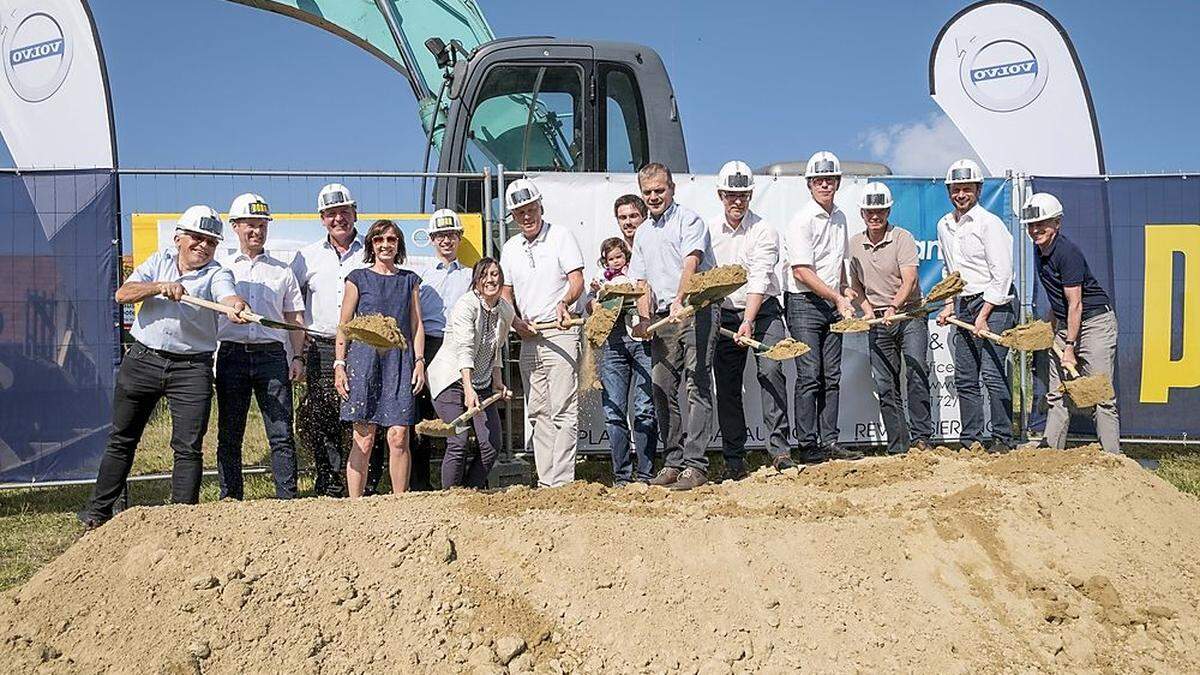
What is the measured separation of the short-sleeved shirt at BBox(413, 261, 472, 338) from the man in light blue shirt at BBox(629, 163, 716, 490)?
4.01 ft

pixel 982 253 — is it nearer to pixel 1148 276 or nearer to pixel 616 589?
pixel 1148 276

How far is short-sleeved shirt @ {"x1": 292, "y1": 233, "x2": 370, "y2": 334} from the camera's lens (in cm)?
609

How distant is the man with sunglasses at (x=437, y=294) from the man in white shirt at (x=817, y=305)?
89.4 inches

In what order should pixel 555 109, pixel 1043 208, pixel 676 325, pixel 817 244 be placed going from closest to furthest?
pixel 676 325, pixel 1043 208, pixel 817 244, pixel 555 109

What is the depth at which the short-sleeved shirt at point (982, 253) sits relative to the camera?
661 centimetres

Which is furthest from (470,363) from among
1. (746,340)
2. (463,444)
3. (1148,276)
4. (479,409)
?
(1148,276)

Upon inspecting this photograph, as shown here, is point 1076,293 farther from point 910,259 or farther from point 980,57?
point 980,57

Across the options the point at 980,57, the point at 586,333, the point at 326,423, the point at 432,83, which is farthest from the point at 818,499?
the point at 980,57

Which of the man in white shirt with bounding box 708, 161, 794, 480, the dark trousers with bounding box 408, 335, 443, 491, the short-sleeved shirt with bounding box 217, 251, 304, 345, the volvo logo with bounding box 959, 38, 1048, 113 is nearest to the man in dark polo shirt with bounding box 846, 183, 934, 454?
the man in white shirt with bounding box 708, 161, 794, 480

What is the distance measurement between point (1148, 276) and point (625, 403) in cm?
439

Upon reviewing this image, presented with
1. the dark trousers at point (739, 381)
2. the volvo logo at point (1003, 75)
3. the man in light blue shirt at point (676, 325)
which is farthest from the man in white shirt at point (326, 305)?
the volvo logo at point (1003, 75)

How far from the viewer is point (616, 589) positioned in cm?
373

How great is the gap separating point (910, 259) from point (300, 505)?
14.4ft

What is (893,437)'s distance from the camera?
22.0 feet
